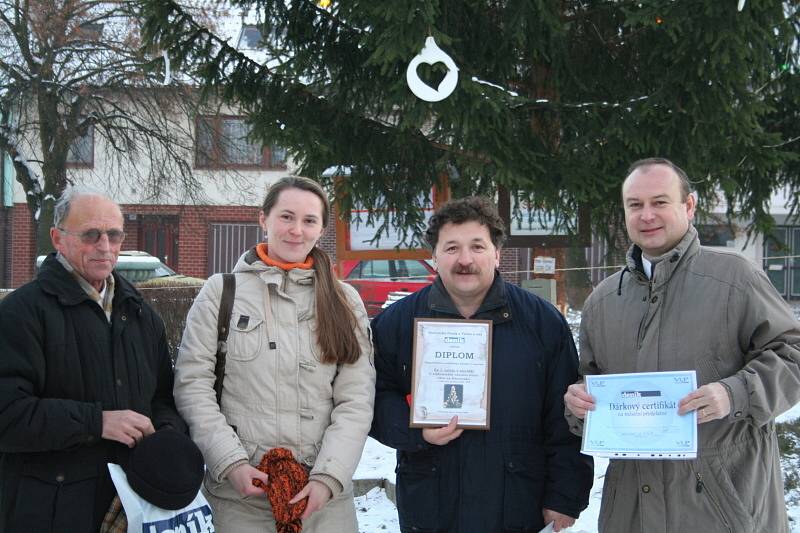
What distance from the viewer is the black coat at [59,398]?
2.55 m

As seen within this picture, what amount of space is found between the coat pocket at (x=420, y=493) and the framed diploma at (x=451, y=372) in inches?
7.4

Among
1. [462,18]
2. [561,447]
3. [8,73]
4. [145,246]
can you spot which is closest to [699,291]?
[561,447]

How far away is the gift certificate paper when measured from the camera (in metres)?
2.65

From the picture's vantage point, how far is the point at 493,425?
3043 mm

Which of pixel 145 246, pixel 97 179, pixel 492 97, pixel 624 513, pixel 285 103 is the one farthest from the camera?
pixel 145 246

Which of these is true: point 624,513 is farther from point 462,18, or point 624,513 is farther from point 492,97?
point 462,18

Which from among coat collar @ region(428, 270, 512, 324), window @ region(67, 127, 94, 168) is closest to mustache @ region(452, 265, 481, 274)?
coat collar @ region(428, 270, 512, 324)

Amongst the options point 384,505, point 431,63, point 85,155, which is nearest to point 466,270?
point 431,63

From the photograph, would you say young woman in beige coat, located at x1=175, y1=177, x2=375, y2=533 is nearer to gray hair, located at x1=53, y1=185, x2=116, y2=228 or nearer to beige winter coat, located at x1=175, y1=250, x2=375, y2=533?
beige winter coat, located at x1=175, y1=250, x2=375, y2=533

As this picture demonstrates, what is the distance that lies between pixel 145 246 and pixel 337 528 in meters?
24.5

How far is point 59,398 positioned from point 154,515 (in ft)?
1.74

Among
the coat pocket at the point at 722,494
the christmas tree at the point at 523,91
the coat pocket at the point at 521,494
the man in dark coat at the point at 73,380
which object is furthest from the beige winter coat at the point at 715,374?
the christmas tree at the point at 523,91

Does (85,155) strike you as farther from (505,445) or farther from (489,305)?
(505,445)

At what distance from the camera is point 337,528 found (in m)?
3.03
